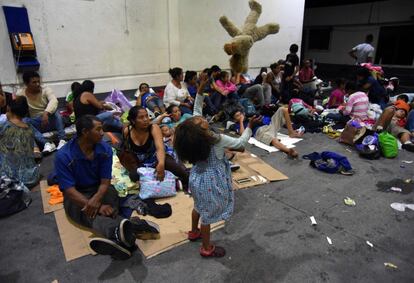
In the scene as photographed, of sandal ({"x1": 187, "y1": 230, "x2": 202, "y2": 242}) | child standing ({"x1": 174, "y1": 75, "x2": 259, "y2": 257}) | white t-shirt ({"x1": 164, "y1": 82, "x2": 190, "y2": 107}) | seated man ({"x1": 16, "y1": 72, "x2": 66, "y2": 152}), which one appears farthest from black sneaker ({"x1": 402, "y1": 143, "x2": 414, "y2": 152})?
seated man ({"x1": 16, "y1": 72, "x2": 66, "y2": 152})

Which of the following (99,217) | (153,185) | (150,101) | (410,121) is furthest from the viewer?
(150,101)

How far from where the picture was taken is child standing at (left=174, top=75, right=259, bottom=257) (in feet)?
6.54

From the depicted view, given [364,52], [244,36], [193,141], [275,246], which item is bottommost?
[275,246]

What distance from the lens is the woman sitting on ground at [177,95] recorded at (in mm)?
5906

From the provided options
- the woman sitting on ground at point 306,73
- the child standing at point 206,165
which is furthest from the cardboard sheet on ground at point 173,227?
the woman sitting on ground at point 306,73

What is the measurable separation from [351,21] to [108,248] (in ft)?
48.7

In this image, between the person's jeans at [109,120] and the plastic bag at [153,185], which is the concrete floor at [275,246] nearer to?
the plastic bag at [153,185]

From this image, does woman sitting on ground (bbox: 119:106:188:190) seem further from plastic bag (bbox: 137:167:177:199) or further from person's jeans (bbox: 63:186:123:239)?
person's jeans (bbox: 63:186:123:239)

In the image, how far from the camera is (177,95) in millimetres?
5992

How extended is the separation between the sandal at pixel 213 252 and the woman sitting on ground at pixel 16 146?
2387 millimetres

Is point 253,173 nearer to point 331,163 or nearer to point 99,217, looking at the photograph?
point 331,163

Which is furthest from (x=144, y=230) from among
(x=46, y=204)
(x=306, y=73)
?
(x=306, y=73)

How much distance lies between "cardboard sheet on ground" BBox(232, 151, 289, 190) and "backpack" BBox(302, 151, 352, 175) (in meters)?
0.56

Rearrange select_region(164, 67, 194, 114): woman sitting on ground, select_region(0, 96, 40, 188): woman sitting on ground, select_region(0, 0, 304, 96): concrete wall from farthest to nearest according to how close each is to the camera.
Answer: select_region(164, 67, 194, 114): woman sitting on ground
select_region(0, 0, 304, 96): concrete wall
select_region(0, 96, 40, 188): woman sitting on ground
